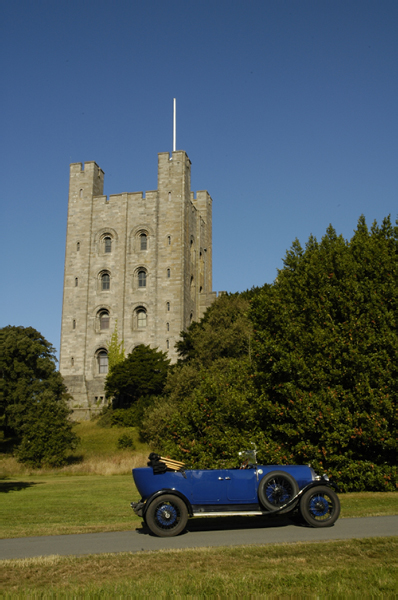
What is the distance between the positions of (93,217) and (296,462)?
5048cm

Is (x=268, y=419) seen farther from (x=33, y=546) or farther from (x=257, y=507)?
(x=33, y=546)

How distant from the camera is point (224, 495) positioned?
9039 millimetres

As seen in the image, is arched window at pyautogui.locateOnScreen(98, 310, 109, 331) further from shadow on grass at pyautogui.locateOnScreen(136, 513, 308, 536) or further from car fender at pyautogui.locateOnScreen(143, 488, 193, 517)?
car fender at pyautogui.locateOnScreen(143, 488, 193, 517)

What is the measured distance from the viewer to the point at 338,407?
15961mm

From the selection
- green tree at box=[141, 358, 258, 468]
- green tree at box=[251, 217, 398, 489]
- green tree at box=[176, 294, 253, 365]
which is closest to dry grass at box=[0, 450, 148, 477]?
green tree at box=[141, 358, 258, 468]

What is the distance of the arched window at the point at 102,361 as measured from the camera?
59.7 meters

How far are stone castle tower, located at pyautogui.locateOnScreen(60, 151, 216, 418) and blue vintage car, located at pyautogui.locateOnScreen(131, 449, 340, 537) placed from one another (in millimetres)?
47822

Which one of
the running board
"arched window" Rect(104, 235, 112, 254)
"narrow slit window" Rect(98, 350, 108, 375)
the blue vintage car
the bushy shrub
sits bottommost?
the bushy shrub

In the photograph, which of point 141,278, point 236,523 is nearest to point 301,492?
point 236,523

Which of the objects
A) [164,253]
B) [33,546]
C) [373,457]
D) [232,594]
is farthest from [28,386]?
[232,594]

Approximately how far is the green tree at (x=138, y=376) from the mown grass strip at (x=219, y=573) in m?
42.9

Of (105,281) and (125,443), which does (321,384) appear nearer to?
(125,443)

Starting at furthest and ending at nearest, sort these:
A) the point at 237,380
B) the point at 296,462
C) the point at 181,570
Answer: the point at 237,380 → the point at 296,462 → the point at 181,570

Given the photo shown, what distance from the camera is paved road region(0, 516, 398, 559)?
7.86 meters
